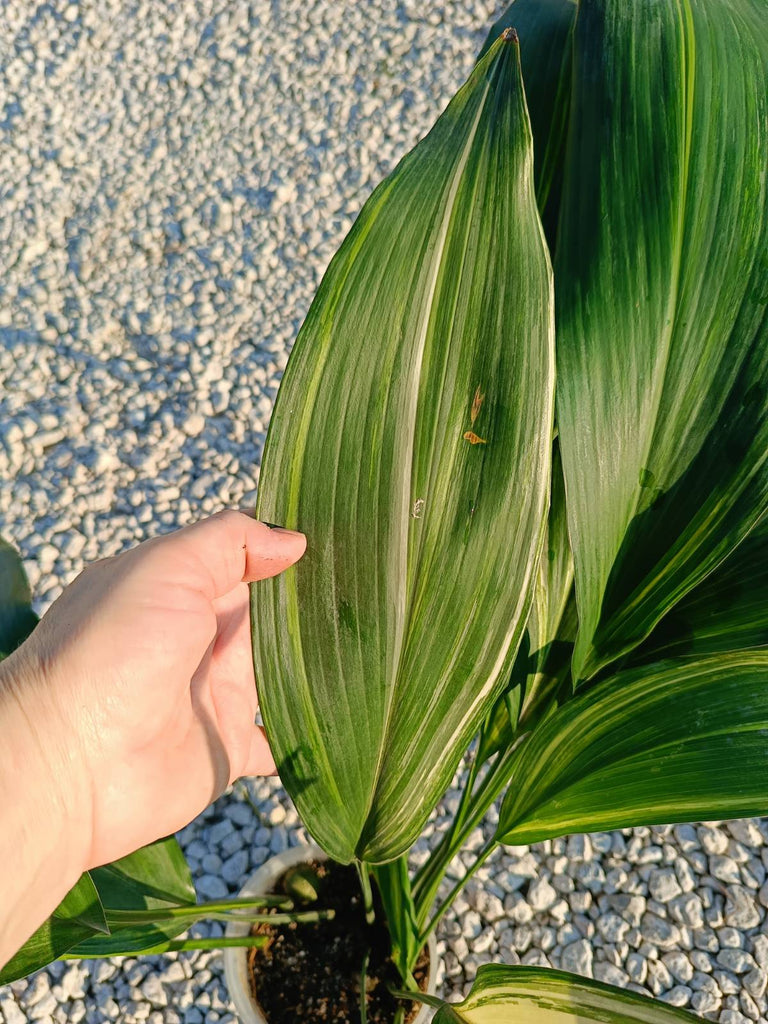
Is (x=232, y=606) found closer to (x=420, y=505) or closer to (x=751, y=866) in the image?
(x=420, y=505)

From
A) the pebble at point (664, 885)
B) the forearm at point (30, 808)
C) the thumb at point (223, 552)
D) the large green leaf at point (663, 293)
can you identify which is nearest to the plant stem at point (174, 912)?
the forearm at point (30, 808)

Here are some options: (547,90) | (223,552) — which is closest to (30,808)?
(223,552)

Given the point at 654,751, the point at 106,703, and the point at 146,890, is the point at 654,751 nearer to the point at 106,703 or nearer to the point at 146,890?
the point at 106,703

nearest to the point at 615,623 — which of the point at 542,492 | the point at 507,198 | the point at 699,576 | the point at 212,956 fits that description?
the point at 699,576

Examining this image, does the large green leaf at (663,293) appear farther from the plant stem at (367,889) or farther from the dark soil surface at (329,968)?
the dark soil surface at (329,968)

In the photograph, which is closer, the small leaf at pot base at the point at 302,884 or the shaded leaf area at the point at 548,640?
the shaded leaf area at the point at 548,640

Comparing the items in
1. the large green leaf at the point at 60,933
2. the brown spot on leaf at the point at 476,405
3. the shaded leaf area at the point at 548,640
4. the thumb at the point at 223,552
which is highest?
the brown spot on leaf at the point at 476,405

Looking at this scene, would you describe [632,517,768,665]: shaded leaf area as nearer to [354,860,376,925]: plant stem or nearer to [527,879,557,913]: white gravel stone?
[354,860,376,925]: plant stem
